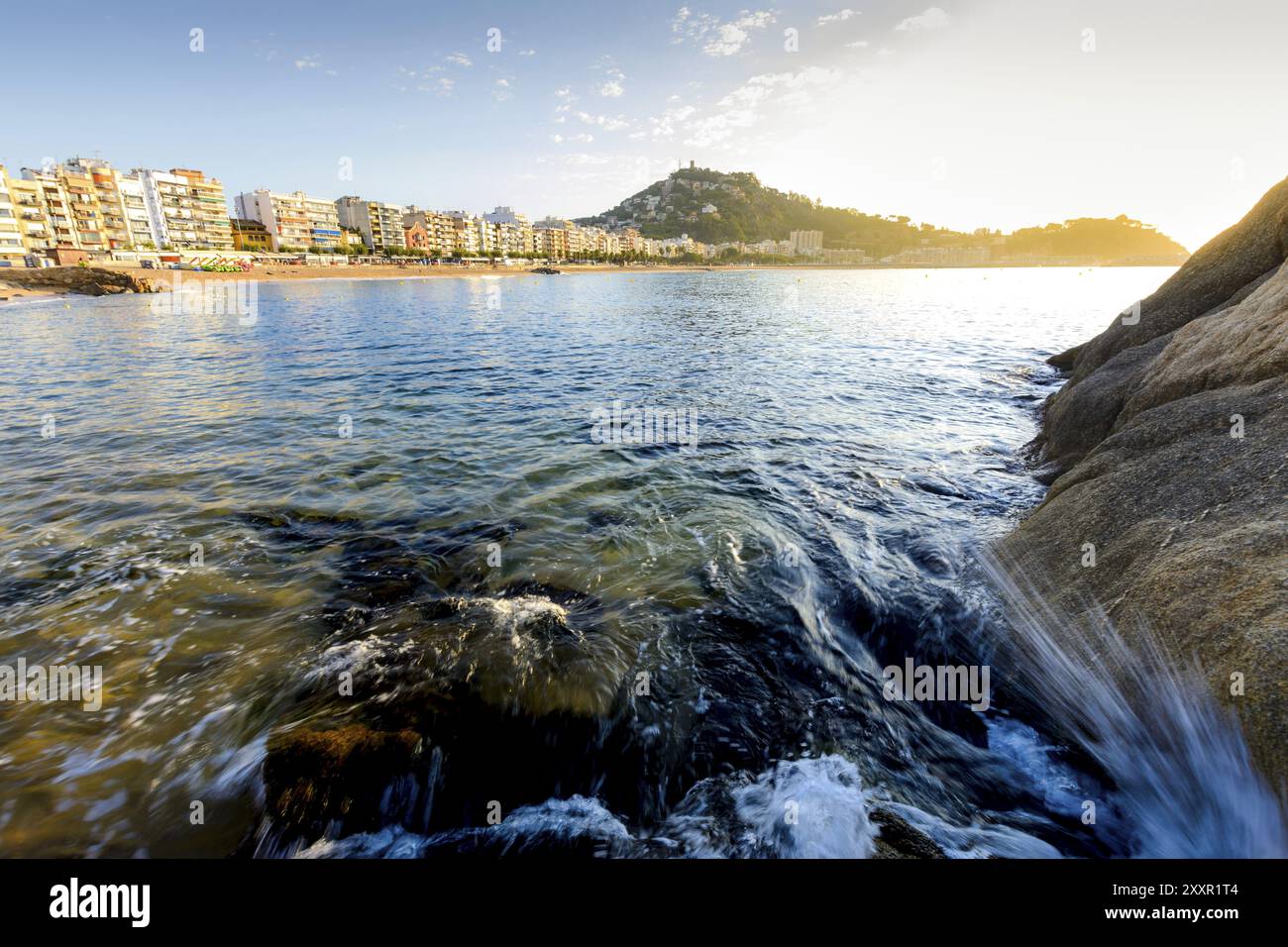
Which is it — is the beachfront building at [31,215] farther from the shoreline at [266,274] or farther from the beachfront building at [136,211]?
the beachfront building at [136,211]

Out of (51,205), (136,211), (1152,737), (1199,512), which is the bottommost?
(1152,737)

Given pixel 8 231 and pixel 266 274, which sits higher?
pixel 8 231

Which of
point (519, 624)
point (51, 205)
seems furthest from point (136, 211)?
point (519, 624)

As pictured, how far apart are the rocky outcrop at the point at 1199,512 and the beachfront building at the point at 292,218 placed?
202m

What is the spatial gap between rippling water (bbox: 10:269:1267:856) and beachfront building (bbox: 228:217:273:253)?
632 ft

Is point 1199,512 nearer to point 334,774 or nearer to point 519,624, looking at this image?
point 519,624

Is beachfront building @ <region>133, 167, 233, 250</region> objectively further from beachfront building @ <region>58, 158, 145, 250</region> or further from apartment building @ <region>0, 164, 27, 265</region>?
apartment building @ <region>0, 164, 27, 265</region>

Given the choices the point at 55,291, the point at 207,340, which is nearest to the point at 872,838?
the point at 207,340

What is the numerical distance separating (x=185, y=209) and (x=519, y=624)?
20480 cm

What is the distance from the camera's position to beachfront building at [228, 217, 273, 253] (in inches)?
6442

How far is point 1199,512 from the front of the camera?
5953 mm

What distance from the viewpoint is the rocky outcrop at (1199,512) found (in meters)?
4.31

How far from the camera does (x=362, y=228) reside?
200 meters

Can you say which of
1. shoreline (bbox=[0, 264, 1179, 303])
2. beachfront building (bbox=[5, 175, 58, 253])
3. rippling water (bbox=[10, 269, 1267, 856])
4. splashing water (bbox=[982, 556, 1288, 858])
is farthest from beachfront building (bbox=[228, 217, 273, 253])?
splashing water (bbox=[982, 556, 1288, 858])
